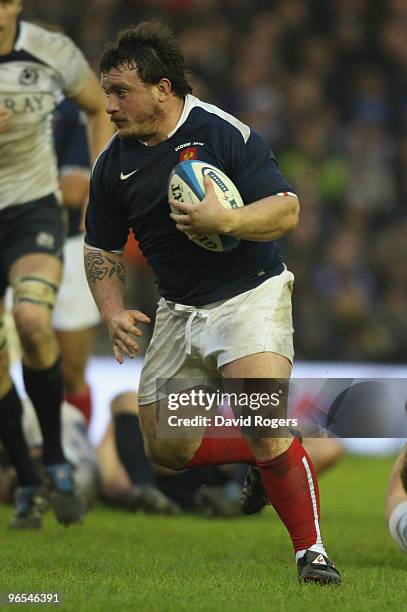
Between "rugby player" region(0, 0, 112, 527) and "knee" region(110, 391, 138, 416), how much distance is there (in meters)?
1.16

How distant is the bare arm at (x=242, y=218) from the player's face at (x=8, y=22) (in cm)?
211

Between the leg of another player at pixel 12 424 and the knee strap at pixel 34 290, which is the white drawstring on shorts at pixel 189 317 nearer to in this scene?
the knee strap at pixel 34 290

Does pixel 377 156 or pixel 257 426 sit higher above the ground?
pixel 257 426

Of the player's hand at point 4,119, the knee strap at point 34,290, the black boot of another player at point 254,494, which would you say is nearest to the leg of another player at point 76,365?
the knee strap at point 34,290

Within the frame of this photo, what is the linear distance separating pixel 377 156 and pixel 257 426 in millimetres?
9890

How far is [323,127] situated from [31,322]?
28.4 ft

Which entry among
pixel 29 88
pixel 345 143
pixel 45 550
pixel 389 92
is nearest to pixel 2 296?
pixel 29 88

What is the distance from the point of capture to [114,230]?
5.24 meters

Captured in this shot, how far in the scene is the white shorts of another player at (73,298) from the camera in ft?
28.2

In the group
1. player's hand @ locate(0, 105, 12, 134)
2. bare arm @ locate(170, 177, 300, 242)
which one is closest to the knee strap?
player's hand @ locate(0, 105, 12, 134)

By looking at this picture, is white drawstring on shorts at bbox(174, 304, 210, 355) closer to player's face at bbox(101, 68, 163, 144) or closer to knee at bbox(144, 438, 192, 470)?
knee at bbox(144, 438, 192, 470)

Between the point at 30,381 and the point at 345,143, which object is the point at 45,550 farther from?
the point at 345,143

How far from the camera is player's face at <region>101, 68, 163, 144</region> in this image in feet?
16.1

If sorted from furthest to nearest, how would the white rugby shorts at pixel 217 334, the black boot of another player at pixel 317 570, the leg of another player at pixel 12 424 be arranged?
the leg of another player at pixel 12 424, the white rugby shorts at pixel 217 334, the black boot of another player at pixel 317 570
